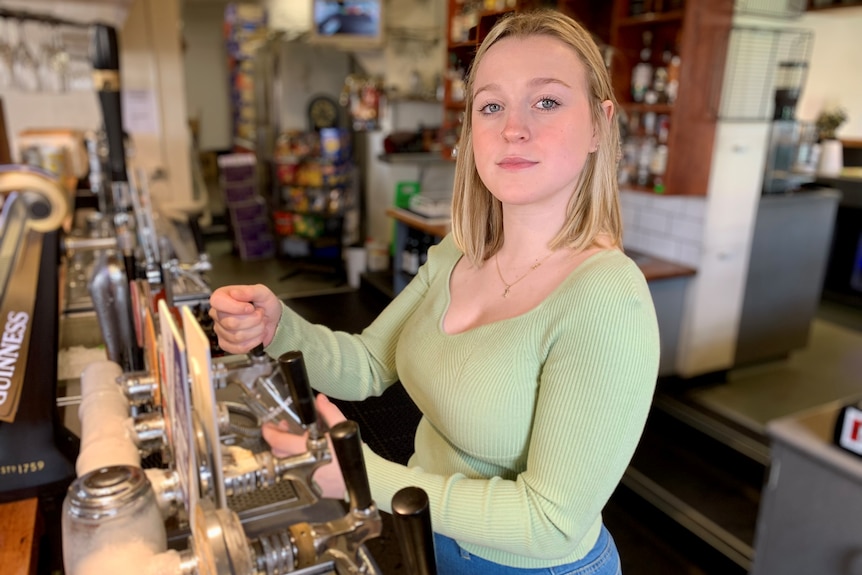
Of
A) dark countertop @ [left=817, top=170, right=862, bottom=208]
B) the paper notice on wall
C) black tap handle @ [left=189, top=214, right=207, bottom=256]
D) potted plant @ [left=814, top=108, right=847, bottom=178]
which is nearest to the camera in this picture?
black tap handle @ [left=189, top=214, right=207, bottom=256]

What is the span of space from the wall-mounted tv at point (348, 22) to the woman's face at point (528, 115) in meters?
4.14

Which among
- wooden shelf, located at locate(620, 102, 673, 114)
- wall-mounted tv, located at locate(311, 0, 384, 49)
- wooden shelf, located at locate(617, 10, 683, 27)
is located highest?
wall-mounted tv, located at locate(311, 0, 384, 49)

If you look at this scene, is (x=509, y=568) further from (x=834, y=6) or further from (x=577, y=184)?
(x=834, y=6)

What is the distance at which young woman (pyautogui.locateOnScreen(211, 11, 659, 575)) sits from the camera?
40 cm

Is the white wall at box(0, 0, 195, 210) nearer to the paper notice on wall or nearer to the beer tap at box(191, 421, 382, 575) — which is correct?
the paper notice on wall

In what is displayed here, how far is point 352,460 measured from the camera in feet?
1.05

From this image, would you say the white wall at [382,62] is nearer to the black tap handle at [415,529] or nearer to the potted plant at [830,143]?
the black tap handle at [415,529]

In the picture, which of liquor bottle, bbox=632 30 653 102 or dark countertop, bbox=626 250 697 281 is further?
liquor bottle, bbox=632 30 653 102

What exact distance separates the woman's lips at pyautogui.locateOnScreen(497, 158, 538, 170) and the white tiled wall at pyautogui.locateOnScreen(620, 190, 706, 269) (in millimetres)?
2244

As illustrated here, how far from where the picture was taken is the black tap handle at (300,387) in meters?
0.35

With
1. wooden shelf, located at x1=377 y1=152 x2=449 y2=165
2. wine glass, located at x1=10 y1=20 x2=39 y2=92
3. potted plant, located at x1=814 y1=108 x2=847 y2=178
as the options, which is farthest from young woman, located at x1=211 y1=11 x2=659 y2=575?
potted plant, located at x1=814 y1=108 x2=847 y2=178

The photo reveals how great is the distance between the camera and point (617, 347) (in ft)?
1.48

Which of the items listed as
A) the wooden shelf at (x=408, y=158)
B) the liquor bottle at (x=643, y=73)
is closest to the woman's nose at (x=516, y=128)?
the liquor bottle at (x=643, y=73)

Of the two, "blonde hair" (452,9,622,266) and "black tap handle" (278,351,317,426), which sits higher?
"blonde hair" (452,9,622,266)
